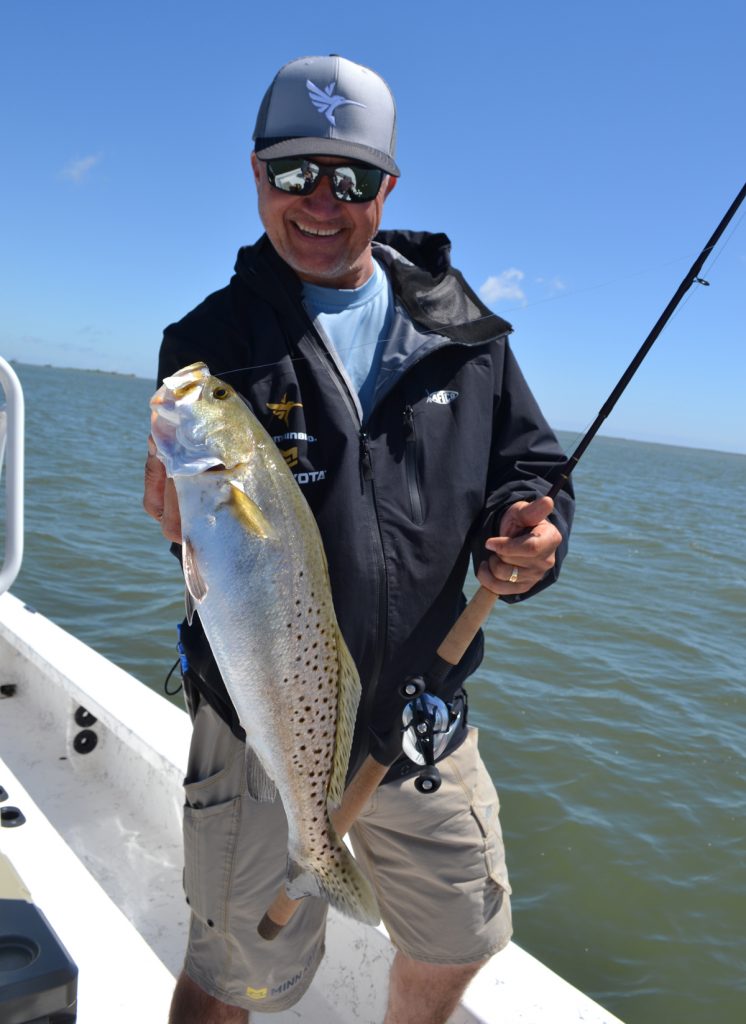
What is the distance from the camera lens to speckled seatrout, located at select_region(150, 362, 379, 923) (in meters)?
2.04

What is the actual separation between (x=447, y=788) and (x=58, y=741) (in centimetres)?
319

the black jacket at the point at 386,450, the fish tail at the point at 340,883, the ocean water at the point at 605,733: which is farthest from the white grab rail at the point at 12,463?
the ocean water at the point at 605,733

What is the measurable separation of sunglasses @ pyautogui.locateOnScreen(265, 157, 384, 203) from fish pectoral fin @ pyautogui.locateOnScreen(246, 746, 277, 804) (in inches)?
65.0

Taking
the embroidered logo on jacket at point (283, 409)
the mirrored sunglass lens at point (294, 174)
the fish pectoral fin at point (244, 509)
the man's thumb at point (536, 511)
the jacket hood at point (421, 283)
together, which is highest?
the mirrored sunglass lens at point (294, 174)

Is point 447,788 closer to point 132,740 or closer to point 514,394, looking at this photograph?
point 514,394

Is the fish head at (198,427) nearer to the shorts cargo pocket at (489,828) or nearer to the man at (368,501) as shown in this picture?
the man at (368,501)

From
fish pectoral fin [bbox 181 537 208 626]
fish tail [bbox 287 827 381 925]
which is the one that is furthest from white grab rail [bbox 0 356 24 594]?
fish tail [bbox 287 827 381 925]

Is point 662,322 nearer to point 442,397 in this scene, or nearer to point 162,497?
point 442,397

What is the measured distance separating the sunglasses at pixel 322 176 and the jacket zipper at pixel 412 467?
0.68 metres

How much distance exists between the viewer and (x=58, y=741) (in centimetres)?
507

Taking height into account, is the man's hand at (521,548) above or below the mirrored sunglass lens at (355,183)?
below

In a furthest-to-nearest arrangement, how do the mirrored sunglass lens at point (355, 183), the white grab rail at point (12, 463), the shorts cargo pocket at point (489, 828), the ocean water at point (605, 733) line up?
the ocean water at point (605, 733) → the white grab rail at point (12, 463) → the shorts cargo pocket at point (489, 828) → the mirrored sunglass lens at point (355, 183)

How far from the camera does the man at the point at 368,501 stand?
2471 millimetres

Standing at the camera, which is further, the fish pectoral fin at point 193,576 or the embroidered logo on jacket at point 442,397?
the embroidered logo on jacket at point 442,397
